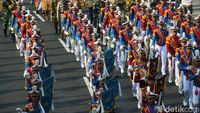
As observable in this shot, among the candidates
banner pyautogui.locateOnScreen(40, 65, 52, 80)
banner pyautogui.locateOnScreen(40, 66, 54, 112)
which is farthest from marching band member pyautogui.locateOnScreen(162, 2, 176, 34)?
banner pyautogui.locateOnScreen(40, 66, 54, 112)

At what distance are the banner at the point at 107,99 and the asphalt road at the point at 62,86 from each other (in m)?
2.26

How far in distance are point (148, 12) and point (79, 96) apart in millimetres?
7544

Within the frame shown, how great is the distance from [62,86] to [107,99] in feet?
20.1

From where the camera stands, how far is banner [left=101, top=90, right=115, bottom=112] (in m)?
21.2

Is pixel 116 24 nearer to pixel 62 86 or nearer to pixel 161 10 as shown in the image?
pixel 62 86

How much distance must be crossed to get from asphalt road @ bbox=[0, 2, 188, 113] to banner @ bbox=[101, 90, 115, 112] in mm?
2264

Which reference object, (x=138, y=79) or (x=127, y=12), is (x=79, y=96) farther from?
(x=127, y=12)

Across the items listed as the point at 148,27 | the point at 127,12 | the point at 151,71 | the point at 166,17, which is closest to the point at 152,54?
the point at 148,27

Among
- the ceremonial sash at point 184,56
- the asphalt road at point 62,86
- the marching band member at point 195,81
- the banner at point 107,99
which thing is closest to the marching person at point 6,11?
the asphalt road at point 62,86

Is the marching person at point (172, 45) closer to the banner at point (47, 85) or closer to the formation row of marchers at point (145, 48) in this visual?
the formation row of marchers at point (145, 48)

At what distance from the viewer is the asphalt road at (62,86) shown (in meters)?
24.7

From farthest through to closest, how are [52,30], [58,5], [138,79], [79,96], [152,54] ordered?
[52,30] < [58,5] < [152,54] < [79,96] < [138,79]

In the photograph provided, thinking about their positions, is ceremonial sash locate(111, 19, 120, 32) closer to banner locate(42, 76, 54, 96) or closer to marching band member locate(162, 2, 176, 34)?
marching band member locate(162, 2, 176, 34)

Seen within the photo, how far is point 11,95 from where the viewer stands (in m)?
26.3
